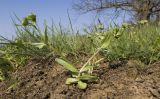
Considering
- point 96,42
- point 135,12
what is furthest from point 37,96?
point 135,12

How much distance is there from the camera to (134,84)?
85.4 inches

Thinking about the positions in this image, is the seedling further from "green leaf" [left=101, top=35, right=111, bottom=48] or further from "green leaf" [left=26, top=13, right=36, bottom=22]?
"green leaf" [left=26, top=13, right=36, bottom=22]

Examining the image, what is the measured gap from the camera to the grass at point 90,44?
8.00 feet

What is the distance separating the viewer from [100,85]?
2.21 meters

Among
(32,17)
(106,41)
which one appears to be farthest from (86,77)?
(32,17)

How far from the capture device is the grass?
2438 millimetres

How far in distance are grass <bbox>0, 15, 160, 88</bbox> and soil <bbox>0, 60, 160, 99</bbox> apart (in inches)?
3.5

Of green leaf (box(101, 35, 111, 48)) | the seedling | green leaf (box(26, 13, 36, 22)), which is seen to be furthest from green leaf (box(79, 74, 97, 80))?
green leaf (box(26, 13, 36, 22))

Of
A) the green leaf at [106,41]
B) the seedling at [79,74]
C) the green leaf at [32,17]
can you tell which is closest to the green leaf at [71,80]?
the seedling at [79,74]

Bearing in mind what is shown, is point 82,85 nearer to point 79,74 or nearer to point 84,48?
point 79,74

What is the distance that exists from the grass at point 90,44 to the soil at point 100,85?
0.29 feet

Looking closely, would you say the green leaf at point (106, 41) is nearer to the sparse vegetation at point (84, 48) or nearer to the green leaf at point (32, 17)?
the sparse vegetation at point (84, 48)

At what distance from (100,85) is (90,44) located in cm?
65

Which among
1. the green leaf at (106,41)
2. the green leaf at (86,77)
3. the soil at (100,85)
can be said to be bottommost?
the soil at (100,85)
